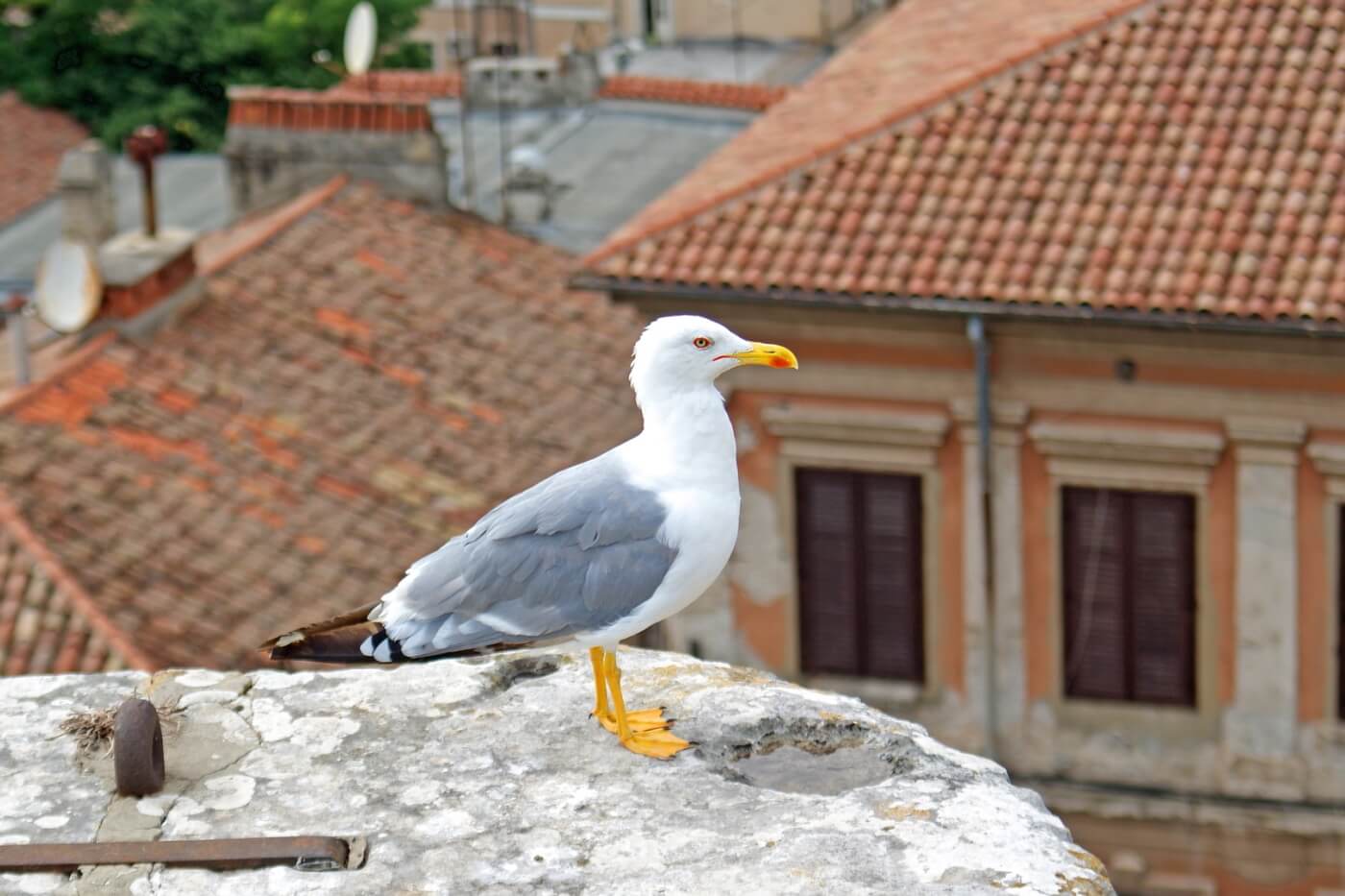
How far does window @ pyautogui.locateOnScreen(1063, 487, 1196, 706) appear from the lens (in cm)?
1672

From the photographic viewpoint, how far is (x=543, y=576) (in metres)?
6.42

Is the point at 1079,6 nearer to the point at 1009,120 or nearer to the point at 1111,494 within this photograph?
the point at 1009,120

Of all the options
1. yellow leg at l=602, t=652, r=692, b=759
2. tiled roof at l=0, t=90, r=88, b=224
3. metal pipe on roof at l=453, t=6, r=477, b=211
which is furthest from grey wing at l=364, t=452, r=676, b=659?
tiled roof at l=0, t=90, r=88, b=224

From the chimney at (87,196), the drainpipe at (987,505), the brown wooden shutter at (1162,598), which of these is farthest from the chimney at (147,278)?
the brown wooden shutter at (1162,598)

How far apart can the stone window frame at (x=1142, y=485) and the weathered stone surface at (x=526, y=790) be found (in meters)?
9.78

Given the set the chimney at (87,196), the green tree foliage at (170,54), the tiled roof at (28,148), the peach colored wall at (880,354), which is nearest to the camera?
the peach colored wall at (880,354)

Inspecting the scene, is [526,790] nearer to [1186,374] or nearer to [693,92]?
[1186,374]

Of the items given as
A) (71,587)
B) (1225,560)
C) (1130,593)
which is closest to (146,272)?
(71,587)

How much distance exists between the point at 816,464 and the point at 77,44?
2417 centimetres

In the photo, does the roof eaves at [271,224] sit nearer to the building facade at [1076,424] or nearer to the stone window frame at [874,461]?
the building facade at [1076,424]

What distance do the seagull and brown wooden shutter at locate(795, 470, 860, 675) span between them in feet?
36.2

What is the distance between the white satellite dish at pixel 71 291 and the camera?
57.3 ft

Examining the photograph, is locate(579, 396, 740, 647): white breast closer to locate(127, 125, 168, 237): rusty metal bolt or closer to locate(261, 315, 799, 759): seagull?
locate(261, 315, 799, 759): seagull

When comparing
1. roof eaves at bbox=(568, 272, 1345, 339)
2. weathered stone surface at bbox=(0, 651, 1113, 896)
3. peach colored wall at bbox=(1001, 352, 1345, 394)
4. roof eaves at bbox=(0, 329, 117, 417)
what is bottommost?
peach colored wall at bbox=(1001, 352, 1345, 394)
